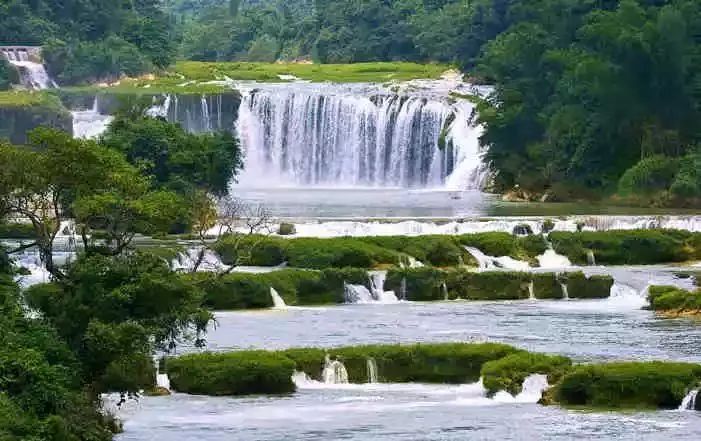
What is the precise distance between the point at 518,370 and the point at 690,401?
3643mm

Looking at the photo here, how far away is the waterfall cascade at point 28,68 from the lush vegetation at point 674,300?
64.1 meters

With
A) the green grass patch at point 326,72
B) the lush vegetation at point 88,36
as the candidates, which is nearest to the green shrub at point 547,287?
the green grass patch at point 326,72

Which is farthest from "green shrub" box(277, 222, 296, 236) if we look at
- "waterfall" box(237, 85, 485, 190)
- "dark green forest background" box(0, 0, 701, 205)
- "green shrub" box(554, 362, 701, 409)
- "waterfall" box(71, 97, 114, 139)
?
"waterfall" box(71, 97, 114, 139)

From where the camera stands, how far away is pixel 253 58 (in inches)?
5945

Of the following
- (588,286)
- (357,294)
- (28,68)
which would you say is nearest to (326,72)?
(28,68)

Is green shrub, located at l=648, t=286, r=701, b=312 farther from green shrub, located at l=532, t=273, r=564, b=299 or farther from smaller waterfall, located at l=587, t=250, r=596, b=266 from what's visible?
smaller waterfall, located at l=587, t=250, r=596, b=266

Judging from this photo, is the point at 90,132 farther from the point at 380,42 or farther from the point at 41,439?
the point at 41,439

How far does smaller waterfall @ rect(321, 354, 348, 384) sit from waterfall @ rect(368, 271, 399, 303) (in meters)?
13.3

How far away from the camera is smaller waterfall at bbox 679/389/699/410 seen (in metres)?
37.9

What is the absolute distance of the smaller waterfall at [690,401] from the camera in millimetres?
37906

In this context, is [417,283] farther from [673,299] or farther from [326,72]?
[326,72]

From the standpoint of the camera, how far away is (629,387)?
3834cm

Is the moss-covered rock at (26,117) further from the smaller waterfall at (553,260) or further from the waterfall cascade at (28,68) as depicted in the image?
the smaller waterfall at (553,260)

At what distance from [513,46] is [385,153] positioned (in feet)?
28.0
